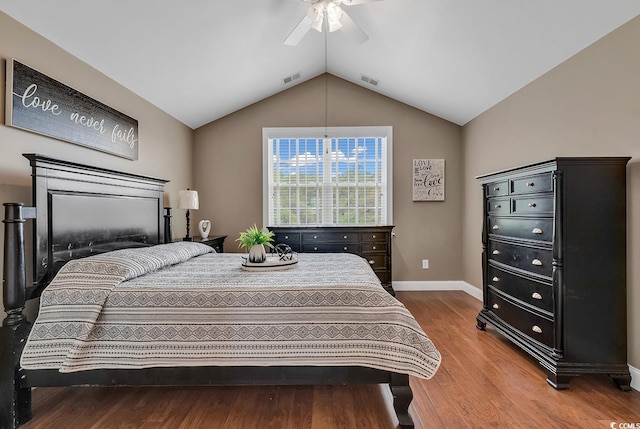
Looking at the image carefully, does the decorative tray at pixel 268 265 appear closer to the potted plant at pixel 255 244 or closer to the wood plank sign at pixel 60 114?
the potted plant at pixel 255 244

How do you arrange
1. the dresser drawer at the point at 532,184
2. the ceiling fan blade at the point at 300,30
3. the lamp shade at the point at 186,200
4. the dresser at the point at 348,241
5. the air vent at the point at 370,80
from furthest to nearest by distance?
the air vent at the point at 370,80, the dresser at the point at 348,241, the lamp shade at the point at 186,200, the ceiling fan blade at the point at 300,30, the dresser drawer at the point at 532,184

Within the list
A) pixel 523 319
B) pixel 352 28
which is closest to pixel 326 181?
pixel 352 28

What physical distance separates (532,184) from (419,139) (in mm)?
2446

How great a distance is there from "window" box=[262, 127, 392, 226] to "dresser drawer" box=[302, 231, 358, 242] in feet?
1.96

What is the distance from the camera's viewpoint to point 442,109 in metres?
4.30

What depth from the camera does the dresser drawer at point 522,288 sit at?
2.19 m

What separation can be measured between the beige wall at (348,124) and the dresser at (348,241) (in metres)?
0.57

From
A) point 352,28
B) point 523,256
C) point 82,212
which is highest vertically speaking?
point 352,28

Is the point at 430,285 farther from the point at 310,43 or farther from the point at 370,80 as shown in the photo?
the point at 310,43

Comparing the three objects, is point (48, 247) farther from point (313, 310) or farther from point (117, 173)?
point (313, 310)

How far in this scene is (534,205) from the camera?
90.4 inches

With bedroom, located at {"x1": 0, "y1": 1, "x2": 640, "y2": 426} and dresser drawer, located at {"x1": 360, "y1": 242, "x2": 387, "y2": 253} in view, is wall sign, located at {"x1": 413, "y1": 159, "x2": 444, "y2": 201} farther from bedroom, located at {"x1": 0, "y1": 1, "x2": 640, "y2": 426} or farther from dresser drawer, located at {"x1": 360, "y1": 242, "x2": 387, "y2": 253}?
dresser drawer, located at {"x1": 360, "y1": 242, "x2": 387, "y2": 253}

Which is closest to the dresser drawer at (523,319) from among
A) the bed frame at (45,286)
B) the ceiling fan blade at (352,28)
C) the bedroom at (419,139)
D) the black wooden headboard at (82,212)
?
the bedroom at (419,139)

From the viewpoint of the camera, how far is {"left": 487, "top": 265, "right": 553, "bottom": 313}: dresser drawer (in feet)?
7.17
